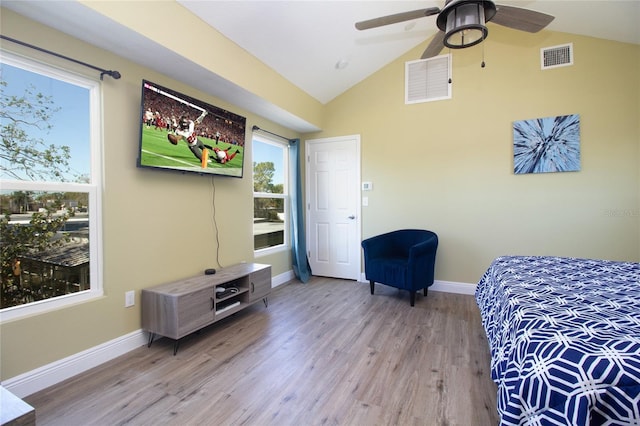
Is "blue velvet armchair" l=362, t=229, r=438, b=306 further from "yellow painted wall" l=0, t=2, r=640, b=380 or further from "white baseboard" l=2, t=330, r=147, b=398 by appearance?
"white baseboard" l=2, t=330, r=147, b=398

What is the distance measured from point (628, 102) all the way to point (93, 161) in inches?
199

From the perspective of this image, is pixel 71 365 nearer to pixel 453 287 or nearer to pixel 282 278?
pixel 282 278

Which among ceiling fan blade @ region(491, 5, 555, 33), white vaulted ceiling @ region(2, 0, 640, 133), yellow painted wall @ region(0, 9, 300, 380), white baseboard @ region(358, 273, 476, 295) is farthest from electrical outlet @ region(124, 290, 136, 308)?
white baseboard @ region(358, 273, 476, 295)

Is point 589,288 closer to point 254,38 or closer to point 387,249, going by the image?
point 387,249

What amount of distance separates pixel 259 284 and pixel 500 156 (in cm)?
317

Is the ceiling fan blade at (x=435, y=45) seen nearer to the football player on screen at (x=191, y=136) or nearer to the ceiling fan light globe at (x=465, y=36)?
the ceiling fan light globe at (x=465, y=36)

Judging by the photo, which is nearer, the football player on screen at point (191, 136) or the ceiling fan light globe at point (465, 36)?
the ceiling fan light globe at point (465, 36)

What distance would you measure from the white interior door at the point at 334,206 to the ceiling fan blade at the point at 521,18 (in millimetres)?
2473

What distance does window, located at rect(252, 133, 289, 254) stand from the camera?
3904 millimetres

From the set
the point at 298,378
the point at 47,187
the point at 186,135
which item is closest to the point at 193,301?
the point at 298,378

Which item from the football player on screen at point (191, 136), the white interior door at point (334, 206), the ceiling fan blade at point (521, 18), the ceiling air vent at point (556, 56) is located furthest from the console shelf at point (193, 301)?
the ceiling air vent at point (556, 56)

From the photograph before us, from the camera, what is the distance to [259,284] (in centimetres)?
315

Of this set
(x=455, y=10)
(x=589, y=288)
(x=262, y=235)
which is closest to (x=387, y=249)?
(x=262, y=235)

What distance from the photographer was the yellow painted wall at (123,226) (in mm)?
1842
